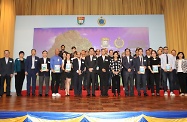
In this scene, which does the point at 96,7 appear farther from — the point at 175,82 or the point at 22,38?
the point at 175,82

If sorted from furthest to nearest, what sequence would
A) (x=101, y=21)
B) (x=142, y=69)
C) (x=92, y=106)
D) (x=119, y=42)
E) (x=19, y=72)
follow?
(x=101, y=21) < (x=119, y=42) < (x=19, y=72) < (x=142, y=69) < (x=92, y=106)

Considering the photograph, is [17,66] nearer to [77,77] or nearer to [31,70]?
[31,70]

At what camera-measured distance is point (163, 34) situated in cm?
885

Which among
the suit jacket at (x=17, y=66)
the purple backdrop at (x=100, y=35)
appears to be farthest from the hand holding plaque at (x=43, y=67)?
the purple backdrop at (x=100, y=35)

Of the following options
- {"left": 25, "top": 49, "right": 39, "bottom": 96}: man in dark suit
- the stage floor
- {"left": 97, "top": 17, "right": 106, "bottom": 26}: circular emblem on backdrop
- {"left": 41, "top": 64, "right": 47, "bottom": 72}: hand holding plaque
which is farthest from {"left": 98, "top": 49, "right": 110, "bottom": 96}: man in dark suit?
{"left": 97, "top": 17, "right": 106, "bottom": 26}: circular emblem on backdrop

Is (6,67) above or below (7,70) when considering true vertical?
above

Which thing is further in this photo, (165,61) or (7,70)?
(165,61)

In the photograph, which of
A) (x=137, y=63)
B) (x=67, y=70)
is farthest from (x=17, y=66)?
(x=137, y=63)

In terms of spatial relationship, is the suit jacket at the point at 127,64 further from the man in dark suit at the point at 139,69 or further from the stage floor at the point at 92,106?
the stage floor at the point at 92,106

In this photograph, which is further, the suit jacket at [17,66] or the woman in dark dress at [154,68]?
the suit jacket at [17,66]

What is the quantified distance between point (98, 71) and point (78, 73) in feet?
2.30

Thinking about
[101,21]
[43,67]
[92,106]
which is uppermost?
[101,21]

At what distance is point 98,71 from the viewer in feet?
20.1

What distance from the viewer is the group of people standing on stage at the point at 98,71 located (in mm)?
5988
